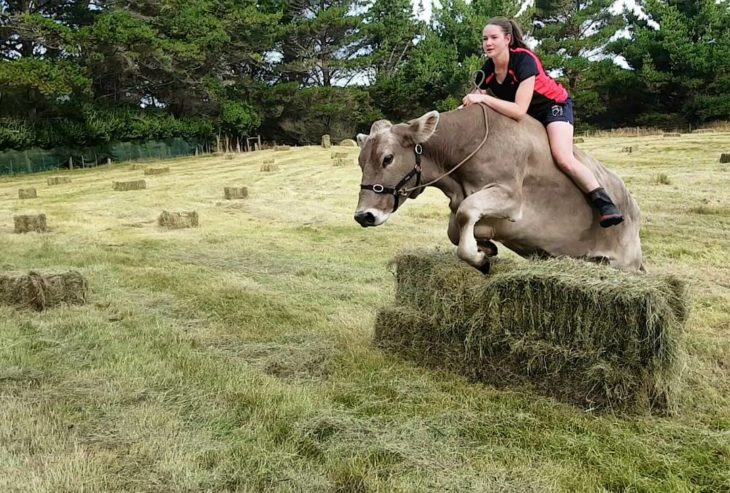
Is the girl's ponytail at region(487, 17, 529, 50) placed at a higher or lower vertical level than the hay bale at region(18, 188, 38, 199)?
higher

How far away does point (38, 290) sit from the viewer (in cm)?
787

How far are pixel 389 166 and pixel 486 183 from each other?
2.85 ft

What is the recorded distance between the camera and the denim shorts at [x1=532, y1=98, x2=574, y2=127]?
20.3 ft

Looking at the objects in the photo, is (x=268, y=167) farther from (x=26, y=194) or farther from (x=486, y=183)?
(x=486, y=183)

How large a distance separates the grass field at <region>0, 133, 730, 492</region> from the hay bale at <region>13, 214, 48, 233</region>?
347 centimetres

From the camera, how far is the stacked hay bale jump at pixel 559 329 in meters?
4.70

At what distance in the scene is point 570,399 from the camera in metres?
5.00

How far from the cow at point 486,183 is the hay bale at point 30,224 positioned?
11.3 metres

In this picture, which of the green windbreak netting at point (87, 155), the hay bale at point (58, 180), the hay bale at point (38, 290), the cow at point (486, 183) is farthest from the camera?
the green windbreak netting at point (87, 155)

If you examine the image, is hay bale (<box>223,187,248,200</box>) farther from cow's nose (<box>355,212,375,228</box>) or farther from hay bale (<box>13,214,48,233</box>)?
cow's nose (<box>355,212,375,228</box>)

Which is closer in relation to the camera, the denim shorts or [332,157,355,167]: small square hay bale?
the denim shorts

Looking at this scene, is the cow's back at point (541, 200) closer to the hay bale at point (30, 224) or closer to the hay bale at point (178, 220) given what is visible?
the hay bale at point (178, 220)

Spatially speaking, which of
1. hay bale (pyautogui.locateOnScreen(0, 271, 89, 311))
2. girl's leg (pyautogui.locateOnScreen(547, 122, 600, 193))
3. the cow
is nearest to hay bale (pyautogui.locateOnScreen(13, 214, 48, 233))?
hay bale (pyautogui.locateOnScreen(0, 271, 89, 311))

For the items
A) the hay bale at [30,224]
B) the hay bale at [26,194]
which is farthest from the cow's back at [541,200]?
A: the hay bale at [26,194]
